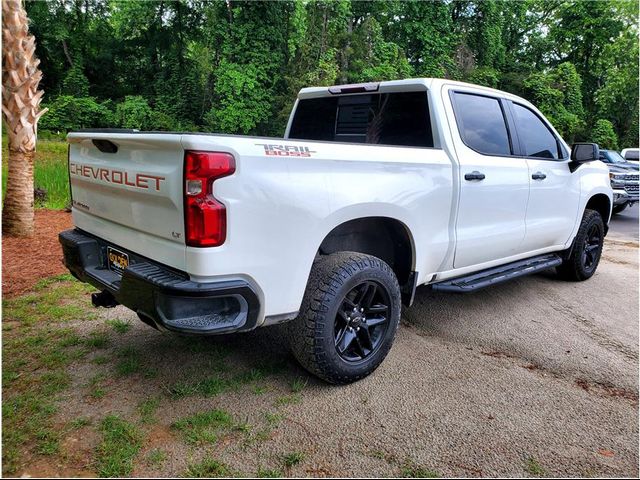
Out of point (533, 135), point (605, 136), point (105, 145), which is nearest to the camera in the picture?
point (105, 145)

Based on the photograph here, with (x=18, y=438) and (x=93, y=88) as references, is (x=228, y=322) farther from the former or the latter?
(x=93, y=88)

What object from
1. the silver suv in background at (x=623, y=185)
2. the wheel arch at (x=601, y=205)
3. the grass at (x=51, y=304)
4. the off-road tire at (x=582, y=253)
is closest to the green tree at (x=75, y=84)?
the grass at (x=51, y=304)

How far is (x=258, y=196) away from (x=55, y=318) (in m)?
2.67

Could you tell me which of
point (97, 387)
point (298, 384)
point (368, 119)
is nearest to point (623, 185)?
point (368, 119)

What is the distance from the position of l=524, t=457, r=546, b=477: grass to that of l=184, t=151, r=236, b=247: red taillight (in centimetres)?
189

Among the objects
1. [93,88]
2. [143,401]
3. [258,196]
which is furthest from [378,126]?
[93,88]

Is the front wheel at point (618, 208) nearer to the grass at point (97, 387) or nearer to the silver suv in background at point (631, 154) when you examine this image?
the silver suv in background at point (631, 154)

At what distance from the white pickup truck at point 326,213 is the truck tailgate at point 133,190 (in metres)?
0.01

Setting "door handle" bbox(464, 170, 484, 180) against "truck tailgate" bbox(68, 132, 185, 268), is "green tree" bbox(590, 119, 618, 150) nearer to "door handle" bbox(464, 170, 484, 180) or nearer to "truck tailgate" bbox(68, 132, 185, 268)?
"door handle" bbox(464, 170, 484, 180)

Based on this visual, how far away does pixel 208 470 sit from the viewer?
2309 millimetres

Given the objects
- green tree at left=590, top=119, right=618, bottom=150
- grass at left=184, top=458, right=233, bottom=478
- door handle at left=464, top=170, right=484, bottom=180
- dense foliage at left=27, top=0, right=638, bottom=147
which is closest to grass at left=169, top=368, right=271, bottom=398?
grass at left=184, top=458, right=233, bottom=478

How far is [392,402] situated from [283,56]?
21.0 m

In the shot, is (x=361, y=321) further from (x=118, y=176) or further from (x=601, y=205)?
(x=601, y=205)

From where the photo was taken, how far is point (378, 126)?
4125mm
